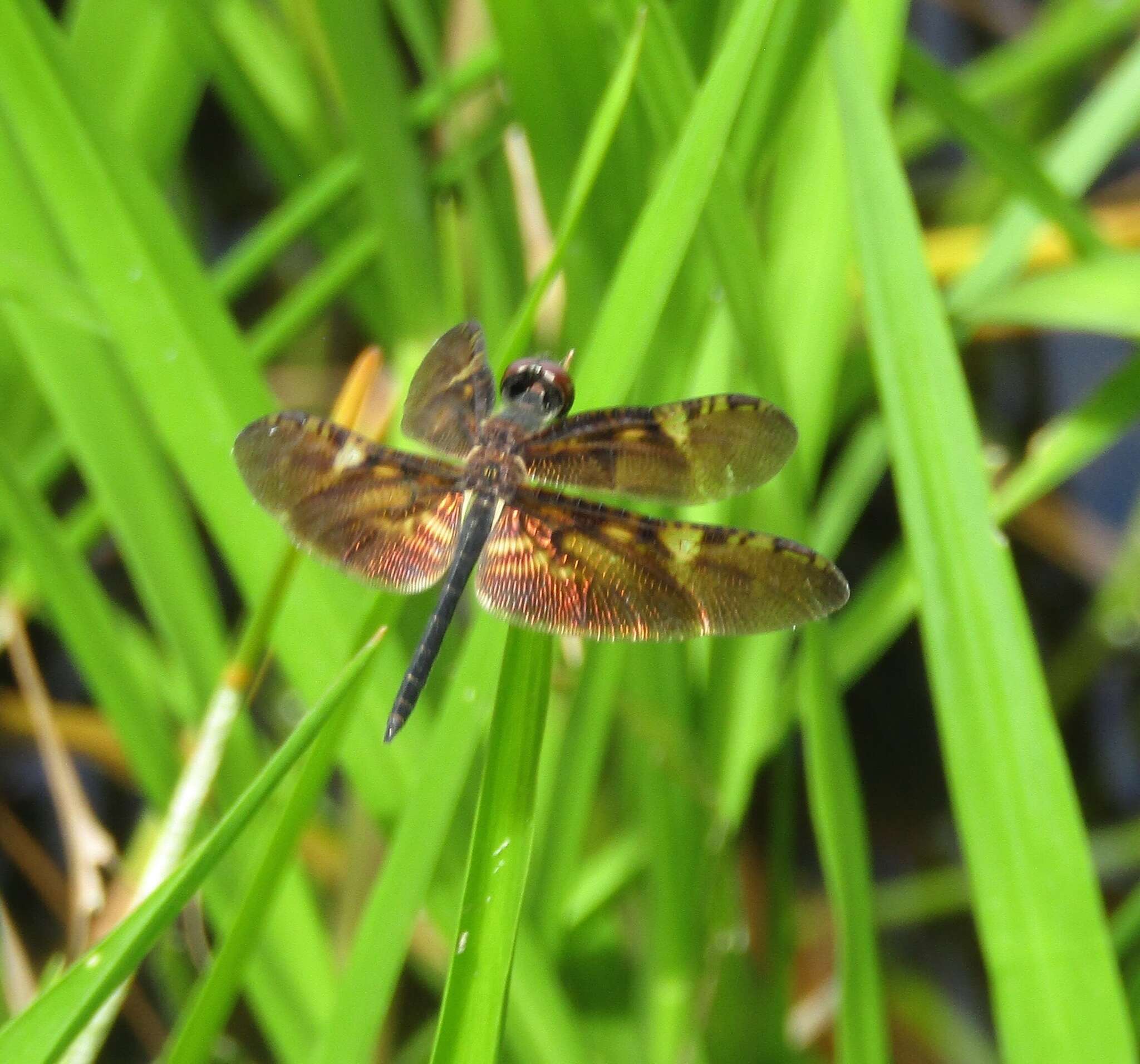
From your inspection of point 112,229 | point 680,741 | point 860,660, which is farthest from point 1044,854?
point 112,229

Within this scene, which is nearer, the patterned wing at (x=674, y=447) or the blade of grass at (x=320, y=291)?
the patterned wing at (x=674, y=447)

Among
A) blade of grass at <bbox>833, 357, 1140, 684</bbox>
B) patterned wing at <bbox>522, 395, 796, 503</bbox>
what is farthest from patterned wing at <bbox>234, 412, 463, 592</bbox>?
Answer: blade of grass at <bbox>833, 357, 1140, 684</bbox>

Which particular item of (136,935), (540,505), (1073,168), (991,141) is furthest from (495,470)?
(1073,168)

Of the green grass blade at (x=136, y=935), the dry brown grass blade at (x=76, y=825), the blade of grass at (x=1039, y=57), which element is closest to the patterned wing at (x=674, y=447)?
the green grass blade at (x=136, y=935)

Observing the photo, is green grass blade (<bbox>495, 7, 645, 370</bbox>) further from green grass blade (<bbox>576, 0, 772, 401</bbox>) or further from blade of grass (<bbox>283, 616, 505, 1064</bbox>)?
blade of grass (<bbox>283, 616, 505, 1064</bbox>)

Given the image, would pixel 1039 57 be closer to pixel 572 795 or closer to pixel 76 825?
pixel 572 795

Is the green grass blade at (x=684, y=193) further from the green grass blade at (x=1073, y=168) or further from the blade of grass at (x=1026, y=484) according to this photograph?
the green grass blade at (x=1073, y=168)
